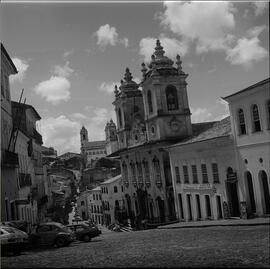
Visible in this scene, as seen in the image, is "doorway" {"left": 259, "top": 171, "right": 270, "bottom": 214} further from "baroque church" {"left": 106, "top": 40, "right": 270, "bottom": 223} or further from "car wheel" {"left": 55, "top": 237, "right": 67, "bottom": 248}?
"car wheel" {"left": 55, "top": 237, "right": 67, "bottom": 248}

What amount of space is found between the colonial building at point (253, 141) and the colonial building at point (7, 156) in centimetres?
1314

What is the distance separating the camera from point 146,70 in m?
43.2

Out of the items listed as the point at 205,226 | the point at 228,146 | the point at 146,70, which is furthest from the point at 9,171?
the point at 146,70

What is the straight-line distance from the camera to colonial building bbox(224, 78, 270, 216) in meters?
24.4

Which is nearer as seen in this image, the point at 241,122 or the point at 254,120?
the point at 254,120

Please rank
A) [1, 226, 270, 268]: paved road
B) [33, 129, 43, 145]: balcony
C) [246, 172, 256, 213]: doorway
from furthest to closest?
[33, 129, 43, 145]: balcony, [246, 172, 256, 213]: doorway, [1, 226, 270, 268]: paved road

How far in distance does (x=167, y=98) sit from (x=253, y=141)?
16.2 meters

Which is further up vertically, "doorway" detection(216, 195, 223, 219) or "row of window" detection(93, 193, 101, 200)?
"row of window" detection(93, 193, 101, 200)

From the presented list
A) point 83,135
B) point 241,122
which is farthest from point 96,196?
point 83,135

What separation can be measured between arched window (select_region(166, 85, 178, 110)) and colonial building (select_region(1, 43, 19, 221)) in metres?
19.0

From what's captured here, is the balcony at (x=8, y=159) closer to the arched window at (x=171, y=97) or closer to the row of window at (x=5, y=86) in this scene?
the row of window at (x=5, y=86)

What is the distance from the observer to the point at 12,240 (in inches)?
535

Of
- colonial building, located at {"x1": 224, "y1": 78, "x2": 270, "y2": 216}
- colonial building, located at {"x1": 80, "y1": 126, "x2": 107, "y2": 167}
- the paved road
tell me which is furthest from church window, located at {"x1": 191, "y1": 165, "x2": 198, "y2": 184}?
colonial building, located at {"x1": 80, "y1": 126, "x2": 107, "y2": 167}

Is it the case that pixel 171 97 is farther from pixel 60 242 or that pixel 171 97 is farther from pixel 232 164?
pixel 60 242
